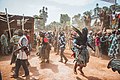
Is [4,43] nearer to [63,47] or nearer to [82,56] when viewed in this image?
[63,47]

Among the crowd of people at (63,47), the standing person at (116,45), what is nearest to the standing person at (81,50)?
the crowd of people at (63,47)

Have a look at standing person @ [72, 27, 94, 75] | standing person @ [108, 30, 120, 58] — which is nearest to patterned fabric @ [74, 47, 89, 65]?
standing person @ [72, 27, 94, 75]

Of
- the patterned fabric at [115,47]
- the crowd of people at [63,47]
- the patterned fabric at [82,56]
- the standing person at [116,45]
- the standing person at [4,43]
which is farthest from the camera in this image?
the standing person at [4,43]

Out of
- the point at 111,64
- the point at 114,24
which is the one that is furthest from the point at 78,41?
the point at 114,24

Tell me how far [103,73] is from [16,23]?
32.7ft

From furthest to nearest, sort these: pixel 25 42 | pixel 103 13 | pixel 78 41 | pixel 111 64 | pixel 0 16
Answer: pixel 103 13 → pixel 0 16 → pixel 78 41 → pixel 25 42 → pixel 111 64

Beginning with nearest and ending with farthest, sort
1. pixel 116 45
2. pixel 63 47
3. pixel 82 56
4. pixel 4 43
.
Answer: pixel 82 56 → pixel 63 47 → pixel 116 45 → pixel 4 43

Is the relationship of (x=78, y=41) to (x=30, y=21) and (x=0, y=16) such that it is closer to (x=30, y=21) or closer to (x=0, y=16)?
(x=0, y=16)

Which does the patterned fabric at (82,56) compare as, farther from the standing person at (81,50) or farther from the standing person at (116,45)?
the standing person at (116,45)

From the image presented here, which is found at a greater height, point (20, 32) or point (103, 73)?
point (20, 32)

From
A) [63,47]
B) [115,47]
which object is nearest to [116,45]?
[115,47]

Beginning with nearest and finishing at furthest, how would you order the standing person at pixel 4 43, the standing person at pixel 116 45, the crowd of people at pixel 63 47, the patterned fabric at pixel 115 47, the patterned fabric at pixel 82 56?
the crowd of people at pixel 63 47 < the patterned fabric at pixel 82 56 < the standing person at pixel 116 45 < the patterned fabric at pixel 115 47 < the standing person at pixel 4 43

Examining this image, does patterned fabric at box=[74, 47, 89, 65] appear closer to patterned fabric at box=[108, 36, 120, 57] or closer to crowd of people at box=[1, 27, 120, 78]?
crowd of people at box=[1, 27, 120, 78]

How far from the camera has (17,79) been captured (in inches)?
288
